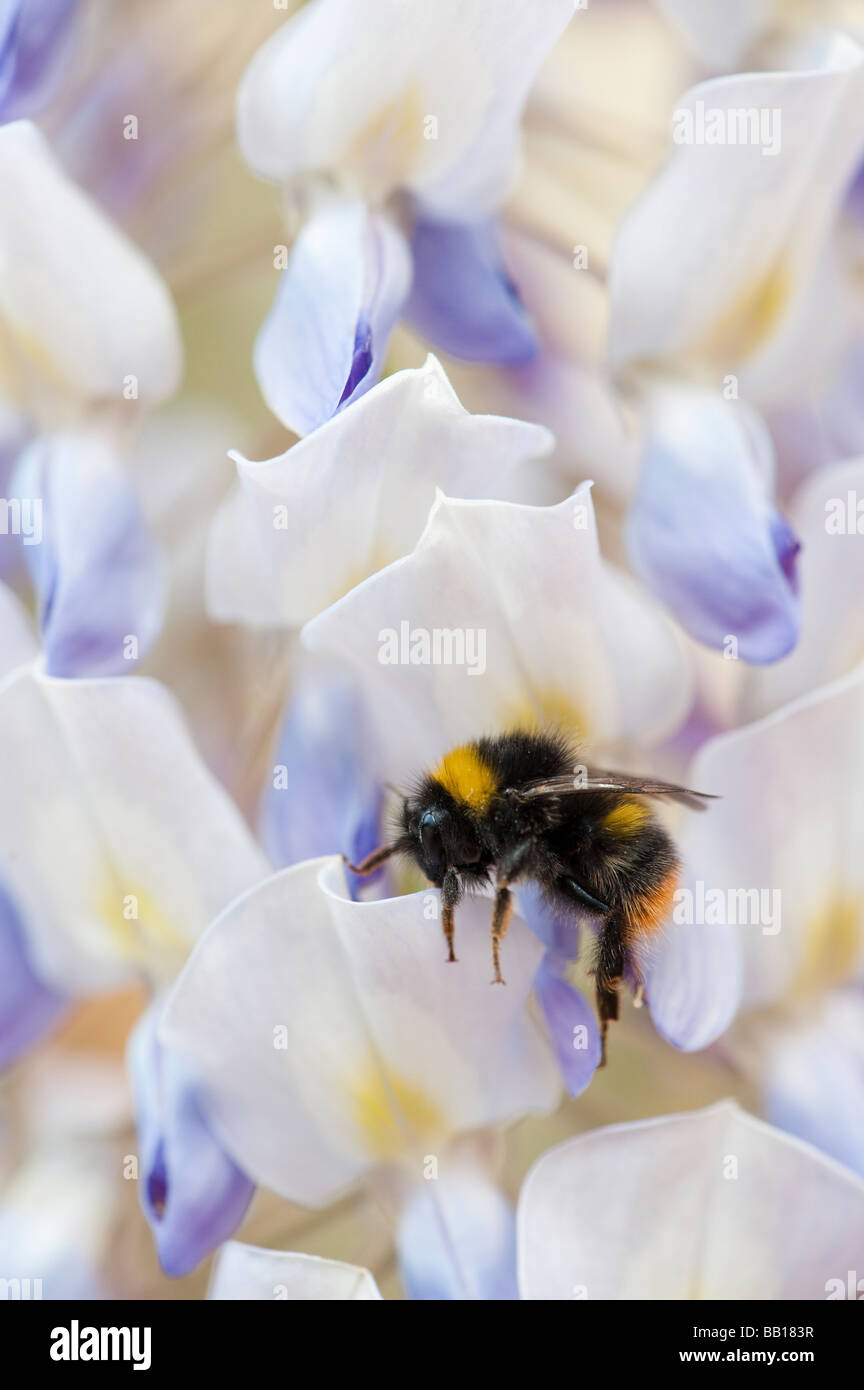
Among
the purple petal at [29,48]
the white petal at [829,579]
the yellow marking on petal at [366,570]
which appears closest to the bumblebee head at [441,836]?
the yellow marking on petal at [366,570]

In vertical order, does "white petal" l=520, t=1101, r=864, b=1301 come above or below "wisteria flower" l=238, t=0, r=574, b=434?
below

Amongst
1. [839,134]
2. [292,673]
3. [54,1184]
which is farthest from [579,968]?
[839,134]

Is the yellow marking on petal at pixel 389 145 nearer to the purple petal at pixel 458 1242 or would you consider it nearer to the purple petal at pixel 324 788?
the purple petal at pixel 324 788

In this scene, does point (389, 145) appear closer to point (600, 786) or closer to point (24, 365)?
point (24, 365)

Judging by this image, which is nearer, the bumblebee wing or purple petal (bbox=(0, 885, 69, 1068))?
the bumblebee wing

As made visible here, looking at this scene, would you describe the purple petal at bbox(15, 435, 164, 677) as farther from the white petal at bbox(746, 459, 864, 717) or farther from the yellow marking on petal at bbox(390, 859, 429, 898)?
the white petal at bbox(746, 459, 864, 717)

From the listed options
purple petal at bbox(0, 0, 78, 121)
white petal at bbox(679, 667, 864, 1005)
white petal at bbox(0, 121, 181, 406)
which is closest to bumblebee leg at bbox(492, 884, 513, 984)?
white petal at bbox(679, 667, 864, 1005)
